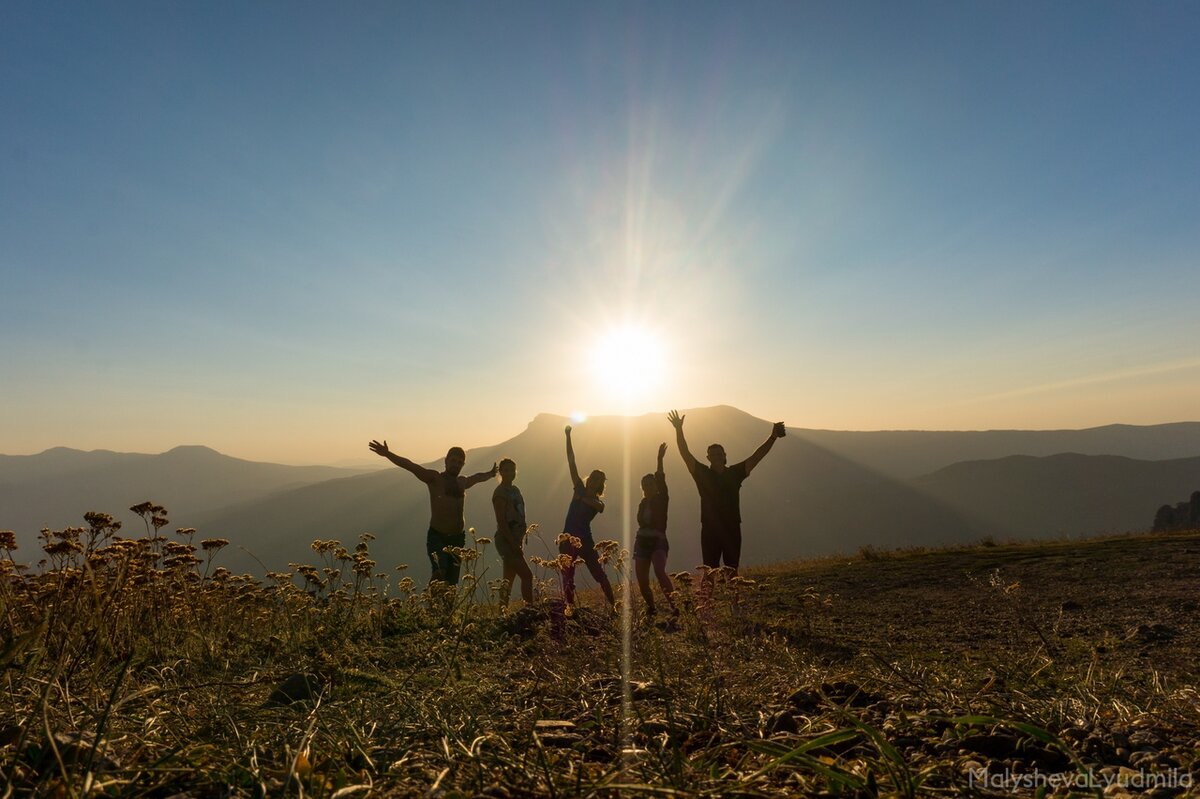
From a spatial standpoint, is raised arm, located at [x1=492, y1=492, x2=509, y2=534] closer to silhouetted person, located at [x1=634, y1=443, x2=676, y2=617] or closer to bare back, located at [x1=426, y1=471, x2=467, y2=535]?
bare back, located at [x1=426, y1=471, x2=467, y2=535]

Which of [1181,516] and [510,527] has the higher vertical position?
[510,527]

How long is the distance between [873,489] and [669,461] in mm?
55043

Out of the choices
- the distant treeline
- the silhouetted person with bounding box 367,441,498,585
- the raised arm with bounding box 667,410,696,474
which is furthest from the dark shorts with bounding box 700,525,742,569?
the distant treeline

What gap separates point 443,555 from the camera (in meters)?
8.01

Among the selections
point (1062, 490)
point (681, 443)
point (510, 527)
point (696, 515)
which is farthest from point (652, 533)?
point (1062, 490)

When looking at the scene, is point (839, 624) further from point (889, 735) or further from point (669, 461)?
point (669, 461)

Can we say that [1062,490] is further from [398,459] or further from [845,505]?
[398,459]

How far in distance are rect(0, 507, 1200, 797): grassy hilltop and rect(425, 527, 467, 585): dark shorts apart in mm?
971

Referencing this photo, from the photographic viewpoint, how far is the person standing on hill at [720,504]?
26.8ft

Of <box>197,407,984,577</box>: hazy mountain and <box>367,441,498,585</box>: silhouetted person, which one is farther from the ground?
<box>367,441,498,585</box>: silhouetted person

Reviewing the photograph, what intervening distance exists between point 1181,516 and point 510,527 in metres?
68.7

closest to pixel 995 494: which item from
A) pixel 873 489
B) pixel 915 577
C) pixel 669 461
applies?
pixel 873 489

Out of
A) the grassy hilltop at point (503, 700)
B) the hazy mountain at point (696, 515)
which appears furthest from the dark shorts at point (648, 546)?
the hazy mountain at point (696, 515)

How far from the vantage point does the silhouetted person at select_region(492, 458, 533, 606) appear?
8.05 meters
